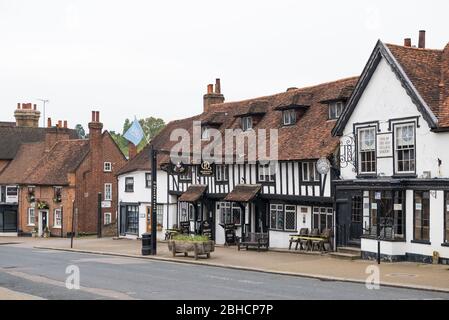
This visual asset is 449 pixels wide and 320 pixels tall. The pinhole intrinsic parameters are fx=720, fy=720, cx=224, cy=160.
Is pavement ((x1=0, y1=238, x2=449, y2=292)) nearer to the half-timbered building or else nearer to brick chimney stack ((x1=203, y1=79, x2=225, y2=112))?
the half-timbered building

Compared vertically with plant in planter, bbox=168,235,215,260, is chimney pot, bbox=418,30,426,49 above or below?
above

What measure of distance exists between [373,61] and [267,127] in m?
11.4

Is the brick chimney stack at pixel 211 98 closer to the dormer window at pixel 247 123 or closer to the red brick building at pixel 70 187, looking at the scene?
the dormer window at pixel 247 123

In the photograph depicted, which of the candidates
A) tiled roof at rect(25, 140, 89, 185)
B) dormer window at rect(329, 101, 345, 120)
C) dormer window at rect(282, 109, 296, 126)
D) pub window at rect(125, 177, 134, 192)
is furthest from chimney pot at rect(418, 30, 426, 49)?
tiled roof at rect(25, 140, 89, 185)

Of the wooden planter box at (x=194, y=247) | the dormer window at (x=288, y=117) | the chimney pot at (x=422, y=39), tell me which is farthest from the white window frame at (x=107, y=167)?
the chimney pot at (x=422, y=39)

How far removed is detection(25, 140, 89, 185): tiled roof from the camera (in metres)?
60.7

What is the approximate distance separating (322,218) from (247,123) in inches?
386

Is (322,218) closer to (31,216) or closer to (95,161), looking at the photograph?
(95,161)

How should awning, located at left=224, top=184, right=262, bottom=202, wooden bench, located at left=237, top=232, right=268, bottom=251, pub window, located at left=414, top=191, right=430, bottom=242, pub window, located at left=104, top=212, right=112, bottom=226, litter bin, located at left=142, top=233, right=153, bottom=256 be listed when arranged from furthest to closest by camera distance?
pub window, located at left=104, top=212, right=112, bottom=226
awning, located at left=224, top=184, right=262, bottom=202
wooden bench, located at left=237, top=232, right=268, bottom=251
litter bin, located at left=142, top=233, right=153, bottom=256
pub window, located at left=414, top=191, right=430, bottom=242

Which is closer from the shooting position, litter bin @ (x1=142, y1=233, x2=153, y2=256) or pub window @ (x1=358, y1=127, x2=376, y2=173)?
pub window @ (x1=358, y1=127, x2=376, y2=173)

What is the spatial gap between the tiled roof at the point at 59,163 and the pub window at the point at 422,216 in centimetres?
3600

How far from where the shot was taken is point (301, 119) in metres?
40.2

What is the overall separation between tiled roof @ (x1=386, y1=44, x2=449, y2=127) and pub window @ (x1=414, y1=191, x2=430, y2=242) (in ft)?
10.1

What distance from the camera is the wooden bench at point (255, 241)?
38281 millimetres
